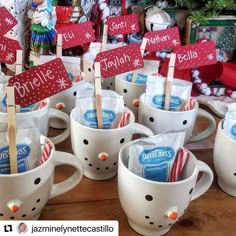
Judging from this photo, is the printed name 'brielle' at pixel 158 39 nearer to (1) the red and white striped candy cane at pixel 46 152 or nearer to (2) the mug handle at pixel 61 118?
(2) the mug handle at pixel 61 118

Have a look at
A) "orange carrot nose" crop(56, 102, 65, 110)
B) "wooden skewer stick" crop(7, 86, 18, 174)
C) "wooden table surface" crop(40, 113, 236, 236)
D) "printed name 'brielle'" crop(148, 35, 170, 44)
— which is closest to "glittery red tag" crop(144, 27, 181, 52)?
"printed name 'brielle'" crop(148, 35, 170, 44)

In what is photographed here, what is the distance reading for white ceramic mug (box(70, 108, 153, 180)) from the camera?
2.11ft

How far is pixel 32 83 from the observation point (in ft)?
1.97

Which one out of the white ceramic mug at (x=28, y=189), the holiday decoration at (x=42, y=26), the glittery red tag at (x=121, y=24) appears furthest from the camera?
the holiday decoration at (x=42, y=26)

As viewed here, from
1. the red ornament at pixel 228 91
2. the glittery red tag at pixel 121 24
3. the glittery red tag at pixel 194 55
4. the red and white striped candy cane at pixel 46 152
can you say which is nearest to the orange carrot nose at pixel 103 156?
the red and white striped candy cane at pixel 46 152

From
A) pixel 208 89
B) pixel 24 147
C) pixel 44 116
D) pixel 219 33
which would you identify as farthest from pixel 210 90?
pixel 24 147

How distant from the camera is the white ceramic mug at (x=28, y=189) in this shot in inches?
19.9

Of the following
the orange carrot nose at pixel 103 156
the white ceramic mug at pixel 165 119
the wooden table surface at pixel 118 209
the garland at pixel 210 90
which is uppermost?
the white ceramic mug at pixel 165 119

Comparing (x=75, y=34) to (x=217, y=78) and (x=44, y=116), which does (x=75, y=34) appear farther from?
(x=217, y=78)

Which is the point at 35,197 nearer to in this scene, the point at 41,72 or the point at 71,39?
the point at 41,72

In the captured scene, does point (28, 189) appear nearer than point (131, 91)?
Yes

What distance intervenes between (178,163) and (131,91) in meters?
0.29

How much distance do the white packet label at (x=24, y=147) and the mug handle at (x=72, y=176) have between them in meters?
0.03

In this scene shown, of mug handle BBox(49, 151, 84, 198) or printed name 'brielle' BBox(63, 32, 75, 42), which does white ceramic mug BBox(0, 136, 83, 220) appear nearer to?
mug handle BBox(49, 151, 84, 198)
